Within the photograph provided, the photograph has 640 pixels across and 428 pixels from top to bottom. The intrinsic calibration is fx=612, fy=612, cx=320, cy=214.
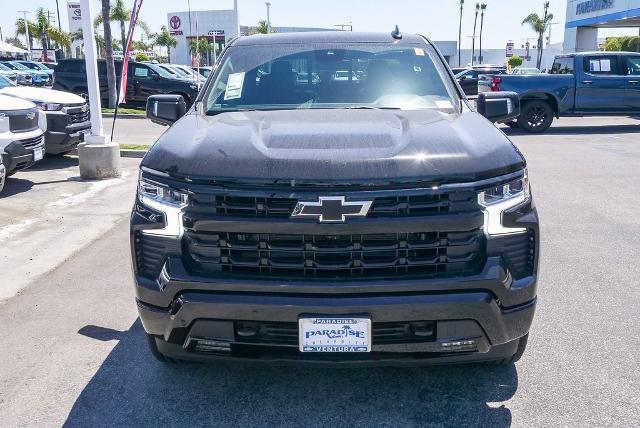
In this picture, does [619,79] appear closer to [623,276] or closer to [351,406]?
[623,276]

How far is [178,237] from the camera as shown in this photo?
2.73 meters

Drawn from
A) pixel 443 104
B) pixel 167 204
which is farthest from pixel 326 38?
pixel 167 204

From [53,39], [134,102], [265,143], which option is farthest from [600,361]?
[53,39]

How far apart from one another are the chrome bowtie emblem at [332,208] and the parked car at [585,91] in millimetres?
13723

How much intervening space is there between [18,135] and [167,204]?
6.23 meters

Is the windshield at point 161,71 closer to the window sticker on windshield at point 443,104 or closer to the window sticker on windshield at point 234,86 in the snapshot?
the window sticker on windshield at point 234,86

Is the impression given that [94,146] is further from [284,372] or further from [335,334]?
[335,334]

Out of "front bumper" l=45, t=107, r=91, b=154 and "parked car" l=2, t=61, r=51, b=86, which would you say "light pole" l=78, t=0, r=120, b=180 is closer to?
"front bumper" l=45, t=107, r=91, b=154

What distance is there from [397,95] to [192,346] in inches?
82.8

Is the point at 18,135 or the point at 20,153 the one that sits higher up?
the point at 18,135

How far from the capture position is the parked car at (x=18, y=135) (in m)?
7.73

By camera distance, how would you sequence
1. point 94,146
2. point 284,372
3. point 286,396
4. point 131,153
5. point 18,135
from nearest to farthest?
1. point 286,396
2. point 284,372
3. point 18,135
4. point 94,146
5. point 131,153

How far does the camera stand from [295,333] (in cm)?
269

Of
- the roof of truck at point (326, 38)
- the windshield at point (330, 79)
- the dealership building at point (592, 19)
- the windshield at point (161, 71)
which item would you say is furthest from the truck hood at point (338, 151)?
the dealership building at point (592, 19)
